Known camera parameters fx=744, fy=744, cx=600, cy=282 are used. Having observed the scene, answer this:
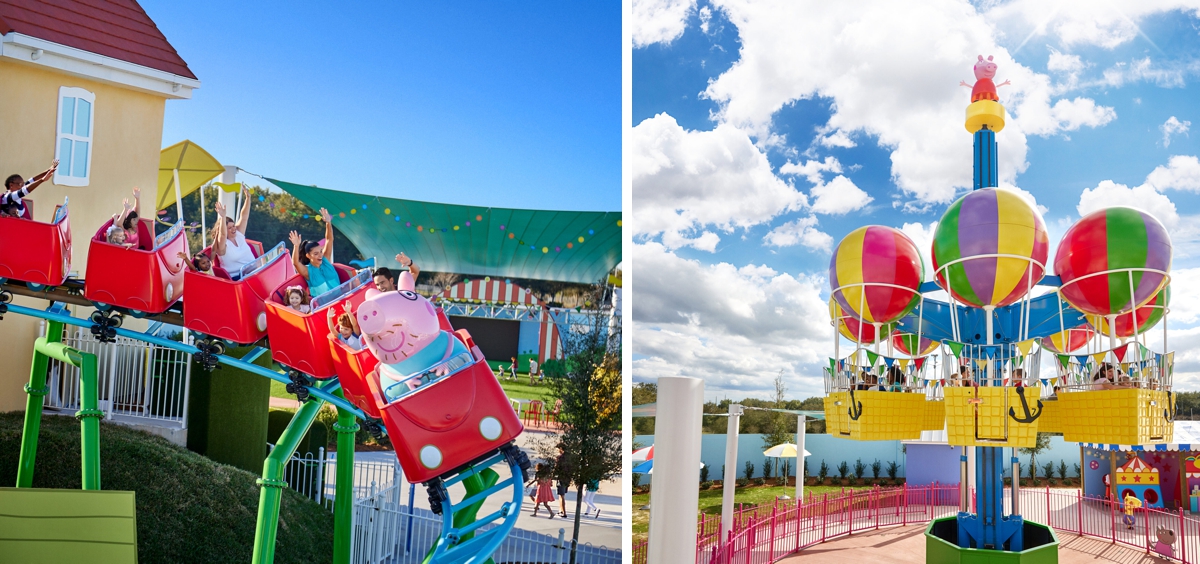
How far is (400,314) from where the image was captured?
3.90 metres

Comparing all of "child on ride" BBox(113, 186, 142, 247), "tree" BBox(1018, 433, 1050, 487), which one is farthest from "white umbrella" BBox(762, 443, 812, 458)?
"child on ride" BBox(113, 186, 142, 247)

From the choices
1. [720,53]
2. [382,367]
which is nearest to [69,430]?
[382,367]

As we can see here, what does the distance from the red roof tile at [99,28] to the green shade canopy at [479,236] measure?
229 centimetres

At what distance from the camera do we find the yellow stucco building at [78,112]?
580 cm

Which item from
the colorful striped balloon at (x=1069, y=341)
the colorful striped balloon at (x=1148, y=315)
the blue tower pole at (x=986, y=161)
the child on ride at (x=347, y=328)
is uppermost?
the blue tower pole at (x=986, y=161)

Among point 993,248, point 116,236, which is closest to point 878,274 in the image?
point 993,248

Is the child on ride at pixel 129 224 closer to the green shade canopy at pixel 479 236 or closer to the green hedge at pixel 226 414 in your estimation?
the green hedge at pixel 226 414

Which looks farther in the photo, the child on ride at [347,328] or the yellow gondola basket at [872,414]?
the yellow gondola basket at [872,414]

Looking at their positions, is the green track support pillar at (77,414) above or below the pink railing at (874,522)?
above

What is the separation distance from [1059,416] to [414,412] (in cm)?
393

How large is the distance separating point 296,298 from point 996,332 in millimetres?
4458

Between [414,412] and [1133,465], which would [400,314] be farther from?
[1133,465]

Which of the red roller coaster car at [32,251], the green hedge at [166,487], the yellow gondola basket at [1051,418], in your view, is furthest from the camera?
the green hedge at [166,487]

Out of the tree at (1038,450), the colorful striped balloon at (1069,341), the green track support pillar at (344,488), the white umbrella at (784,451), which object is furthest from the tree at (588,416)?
the tree at (1038,450)
